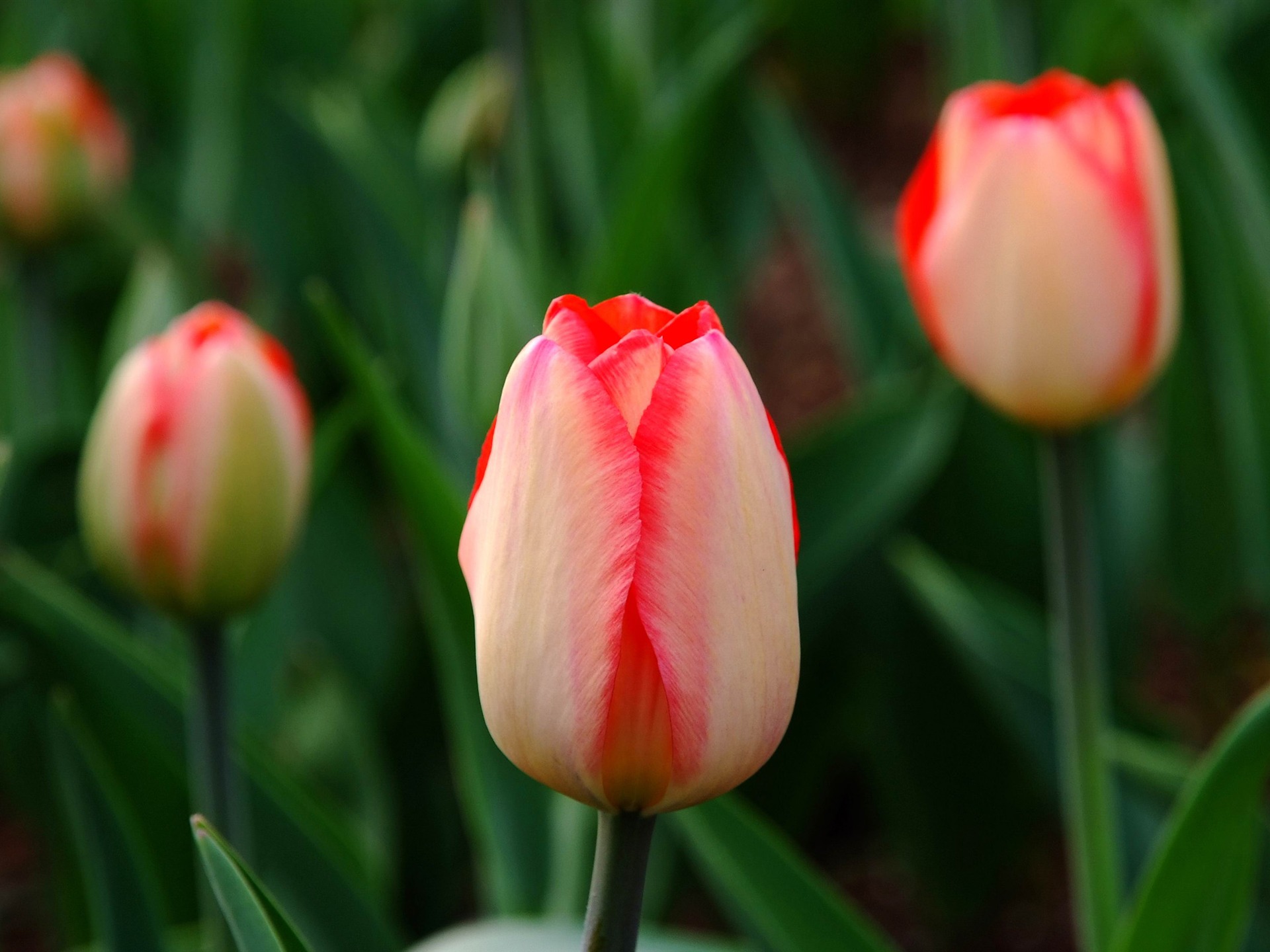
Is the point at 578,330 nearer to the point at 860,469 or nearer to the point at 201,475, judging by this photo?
the point at 201,475

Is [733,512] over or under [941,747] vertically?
over

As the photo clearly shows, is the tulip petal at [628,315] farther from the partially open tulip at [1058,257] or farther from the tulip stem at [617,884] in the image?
the partially open tulip at [1058,257]

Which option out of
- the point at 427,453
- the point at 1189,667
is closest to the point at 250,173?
the point at 427,453

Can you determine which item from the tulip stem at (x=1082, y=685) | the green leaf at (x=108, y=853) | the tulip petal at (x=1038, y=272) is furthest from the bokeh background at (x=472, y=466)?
the tulip petal at (x=1038, y=272)

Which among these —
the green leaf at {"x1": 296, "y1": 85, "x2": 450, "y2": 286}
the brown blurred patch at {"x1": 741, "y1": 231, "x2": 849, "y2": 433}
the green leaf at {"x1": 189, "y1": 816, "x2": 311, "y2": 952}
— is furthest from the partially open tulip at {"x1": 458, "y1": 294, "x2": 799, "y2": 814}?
the brown blurred patch at {"x1": 741, "y1": 231, "x2": 849, "y2": 433}

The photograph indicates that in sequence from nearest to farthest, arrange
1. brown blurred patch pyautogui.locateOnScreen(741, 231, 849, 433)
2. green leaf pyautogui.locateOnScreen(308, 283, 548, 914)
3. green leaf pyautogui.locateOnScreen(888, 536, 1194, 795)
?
green leaf pyautogui.locateOnScreen(308, 283, 548, 914), green leaf pyautogui.locateOnScreen(888, 536, 1194, 795), brown blurred patch pyautogui.locateOnScreen(741, 231, 849, 433)

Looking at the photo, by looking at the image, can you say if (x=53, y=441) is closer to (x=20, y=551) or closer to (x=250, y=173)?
(x=20, y=551)

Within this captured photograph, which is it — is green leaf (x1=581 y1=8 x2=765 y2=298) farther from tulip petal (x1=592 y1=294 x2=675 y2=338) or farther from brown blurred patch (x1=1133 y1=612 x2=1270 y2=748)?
tulip petal (x1=592 y1=294 x2=675 y2=338)
